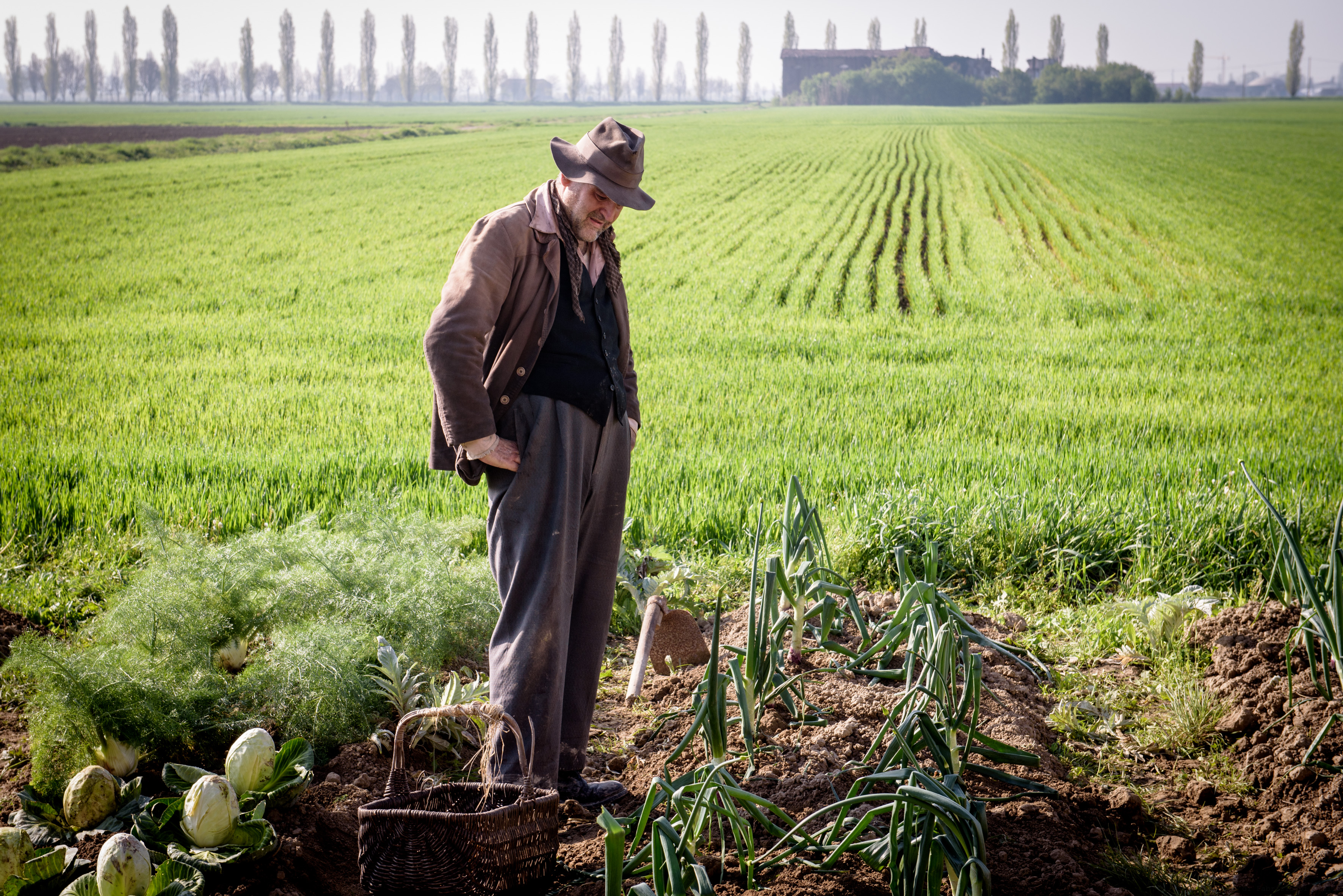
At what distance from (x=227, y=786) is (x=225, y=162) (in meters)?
29.4

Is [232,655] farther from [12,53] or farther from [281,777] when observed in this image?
[12,53]

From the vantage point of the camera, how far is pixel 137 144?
2730cm

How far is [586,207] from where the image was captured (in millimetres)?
2371

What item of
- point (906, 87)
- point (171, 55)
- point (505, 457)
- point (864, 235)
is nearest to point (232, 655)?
point (505, 457)

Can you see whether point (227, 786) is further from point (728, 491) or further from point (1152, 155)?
point (1152, 155)

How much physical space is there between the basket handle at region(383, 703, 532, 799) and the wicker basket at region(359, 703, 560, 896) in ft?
0.16

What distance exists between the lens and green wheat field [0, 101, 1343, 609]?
193 inches

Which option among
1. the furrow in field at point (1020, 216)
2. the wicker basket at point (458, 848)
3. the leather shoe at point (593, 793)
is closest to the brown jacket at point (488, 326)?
the wicker basket at point (458, 848)

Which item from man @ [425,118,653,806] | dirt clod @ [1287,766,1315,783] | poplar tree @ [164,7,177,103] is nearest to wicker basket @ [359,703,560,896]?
man @ [425,118,653,806]

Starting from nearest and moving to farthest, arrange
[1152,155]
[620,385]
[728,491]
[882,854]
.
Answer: [882,854] → [620,385] → [728,491] → [1152,155]

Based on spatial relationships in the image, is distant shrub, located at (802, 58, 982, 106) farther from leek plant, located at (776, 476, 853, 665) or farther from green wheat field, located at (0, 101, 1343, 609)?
leek plant, located at (776, 476, 853, 665)

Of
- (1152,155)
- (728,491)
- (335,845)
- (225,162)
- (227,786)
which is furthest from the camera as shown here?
(1152,155)

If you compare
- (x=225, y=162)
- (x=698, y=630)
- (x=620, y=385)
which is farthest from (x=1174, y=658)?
(x=225, y=162)

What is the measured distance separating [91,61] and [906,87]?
211 feet
